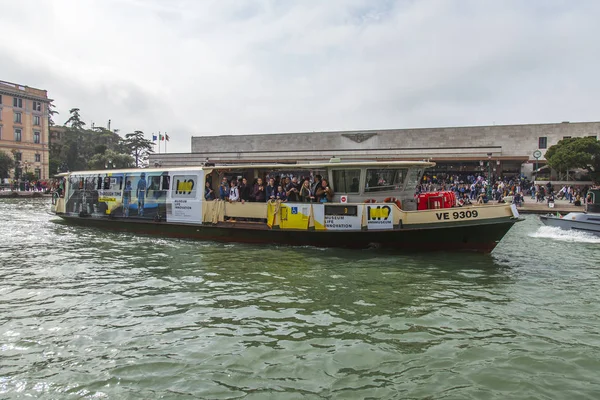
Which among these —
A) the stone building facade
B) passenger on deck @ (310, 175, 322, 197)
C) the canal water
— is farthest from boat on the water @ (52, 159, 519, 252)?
the stone building facade

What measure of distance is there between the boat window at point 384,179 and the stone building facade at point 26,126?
72012 millimetres

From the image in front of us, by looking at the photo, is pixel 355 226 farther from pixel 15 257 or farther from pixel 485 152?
pixel 485 152

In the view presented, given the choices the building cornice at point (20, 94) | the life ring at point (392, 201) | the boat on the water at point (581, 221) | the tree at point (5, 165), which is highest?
the building cornice at point (20, 94)

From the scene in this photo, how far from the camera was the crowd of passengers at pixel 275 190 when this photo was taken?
14.3 m

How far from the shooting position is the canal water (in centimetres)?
518

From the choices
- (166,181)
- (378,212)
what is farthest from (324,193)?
(166,181)

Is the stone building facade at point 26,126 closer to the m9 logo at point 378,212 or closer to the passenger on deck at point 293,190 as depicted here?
the passenger on deck at point 293,190

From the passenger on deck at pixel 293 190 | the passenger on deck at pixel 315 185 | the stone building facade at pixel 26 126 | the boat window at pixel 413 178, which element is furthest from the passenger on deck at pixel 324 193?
the stone building facade at pixel 26 126

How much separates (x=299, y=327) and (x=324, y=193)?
756cm

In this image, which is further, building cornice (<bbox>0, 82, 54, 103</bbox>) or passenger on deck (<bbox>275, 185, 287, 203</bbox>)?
building cornice (<bbox>0, 82, 54, 103</bbox>)

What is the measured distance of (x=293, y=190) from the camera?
578 inches

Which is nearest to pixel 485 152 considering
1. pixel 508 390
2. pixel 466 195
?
pixel 466 195

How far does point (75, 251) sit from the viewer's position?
1352 centimetres

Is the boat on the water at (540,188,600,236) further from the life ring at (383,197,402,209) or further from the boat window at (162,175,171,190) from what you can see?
the boat window at (162,175,171,190)
